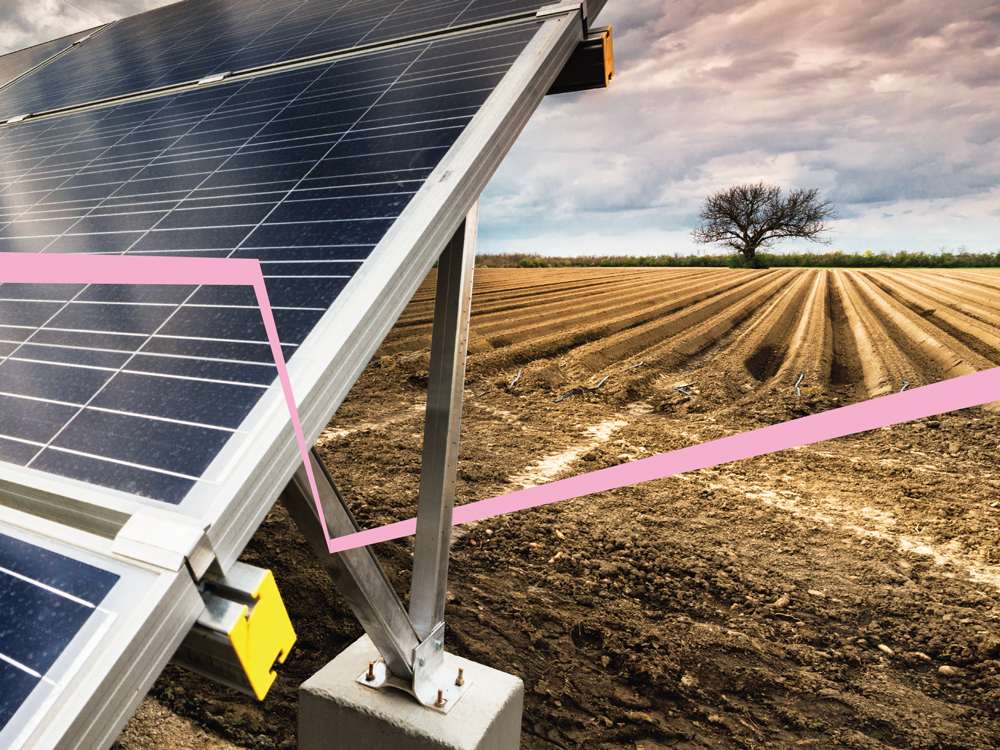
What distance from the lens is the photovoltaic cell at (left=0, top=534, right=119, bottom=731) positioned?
3.21ft

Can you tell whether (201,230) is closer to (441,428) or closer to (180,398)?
(180,398)

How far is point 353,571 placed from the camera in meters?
2.21

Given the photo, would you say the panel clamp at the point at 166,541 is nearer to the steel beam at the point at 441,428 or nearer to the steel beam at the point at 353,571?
the steel beam at the point at 353,571

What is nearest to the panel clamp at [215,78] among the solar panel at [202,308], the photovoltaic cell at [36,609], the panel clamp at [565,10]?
the solar panel at [202,308]

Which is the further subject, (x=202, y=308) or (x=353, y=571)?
(x=353, y=571)

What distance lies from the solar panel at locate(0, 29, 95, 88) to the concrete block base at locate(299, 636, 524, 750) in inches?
321

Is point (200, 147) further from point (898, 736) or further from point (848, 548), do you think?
point (848, 548)

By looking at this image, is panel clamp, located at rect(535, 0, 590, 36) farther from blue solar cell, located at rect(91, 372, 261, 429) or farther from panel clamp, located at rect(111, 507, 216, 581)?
panel clamp, located at rect(111, 507, 216, 581)
